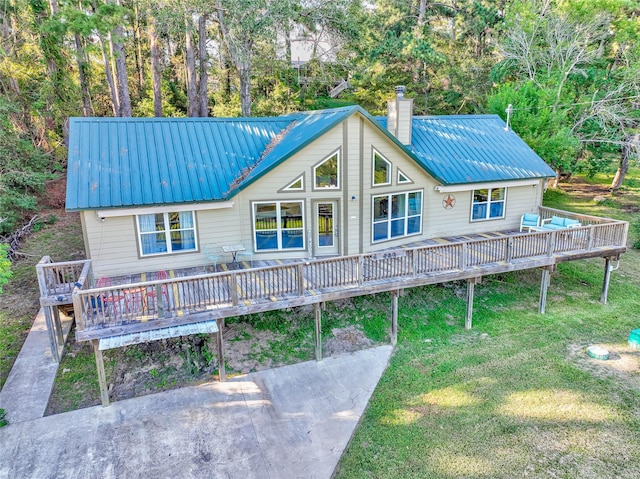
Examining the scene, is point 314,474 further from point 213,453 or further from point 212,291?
point 212,291

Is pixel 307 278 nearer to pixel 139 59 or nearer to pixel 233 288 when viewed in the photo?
pixel 233 288

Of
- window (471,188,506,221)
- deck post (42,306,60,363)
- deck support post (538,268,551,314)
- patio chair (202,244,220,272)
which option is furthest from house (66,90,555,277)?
deck support post (538,268,551,314)

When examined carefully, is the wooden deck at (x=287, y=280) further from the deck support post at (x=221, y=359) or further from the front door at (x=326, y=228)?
the front door at (x=326, y=228)

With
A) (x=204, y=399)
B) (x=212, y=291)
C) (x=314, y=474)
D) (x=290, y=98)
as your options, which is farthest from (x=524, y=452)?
(x=290, y=98)

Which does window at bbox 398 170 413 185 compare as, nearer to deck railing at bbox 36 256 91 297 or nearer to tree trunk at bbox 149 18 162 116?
deck railing at bbox 36 256 91 297

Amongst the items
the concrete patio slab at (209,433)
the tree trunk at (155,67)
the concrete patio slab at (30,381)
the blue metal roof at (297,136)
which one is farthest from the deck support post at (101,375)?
the tree trunk at (155,67)

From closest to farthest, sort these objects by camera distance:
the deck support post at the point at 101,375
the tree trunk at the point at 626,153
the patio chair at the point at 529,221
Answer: the deck support post at the point at 101,375
the patio chair at the point at 529,221
the tree trunk at the point at 626,153
